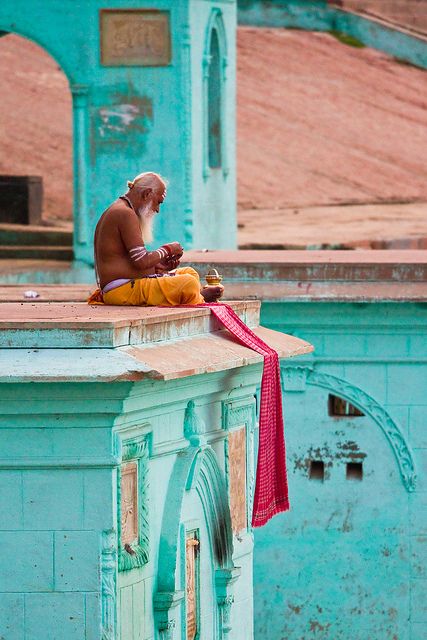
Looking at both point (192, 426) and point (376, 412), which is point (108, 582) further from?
point (376, 412)

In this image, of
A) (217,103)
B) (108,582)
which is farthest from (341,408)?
(217,103)

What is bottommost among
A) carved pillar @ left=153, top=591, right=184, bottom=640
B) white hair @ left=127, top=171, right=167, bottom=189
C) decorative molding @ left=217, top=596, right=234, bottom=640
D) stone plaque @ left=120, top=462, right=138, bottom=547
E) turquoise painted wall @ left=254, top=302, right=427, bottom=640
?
turquoise painted wall @ left=254, top=302, right=427, bottom=640

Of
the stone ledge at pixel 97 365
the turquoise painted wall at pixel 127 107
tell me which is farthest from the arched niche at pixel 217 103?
the stone ledge at pixel 97 365

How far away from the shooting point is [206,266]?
15.0m

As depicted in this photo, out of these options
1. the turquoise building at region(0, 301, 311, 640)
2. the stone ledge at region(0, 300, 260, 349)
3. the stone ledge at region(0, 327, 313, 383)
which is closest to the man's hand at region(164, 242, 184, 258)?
the stone ledge at region(0, 300, 260, 349)

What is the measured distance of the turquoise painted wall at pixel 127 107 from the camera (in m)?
21.5

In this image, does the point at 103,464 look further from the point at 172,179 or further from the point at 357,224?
the point at 357,224

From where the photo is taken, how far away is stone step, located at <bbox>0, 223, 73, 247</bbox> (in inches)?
951

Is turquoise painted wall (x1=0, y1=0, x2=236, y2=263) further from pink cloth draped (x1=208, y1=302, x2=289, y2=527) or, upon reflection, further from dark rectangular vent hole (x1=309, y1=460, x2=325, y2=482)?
pink cloth draped (x1=208, y1=302, x2=289, y2=527)

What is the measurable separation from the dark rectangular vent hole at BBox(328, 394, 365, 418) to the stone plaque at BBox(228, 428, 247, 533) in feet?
14.1

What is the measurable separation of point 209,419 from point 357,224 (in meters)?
17.9

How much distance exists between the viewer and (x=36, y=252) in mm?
23203

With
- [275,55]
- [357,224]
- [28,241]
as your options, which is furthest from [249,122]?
[28,241]

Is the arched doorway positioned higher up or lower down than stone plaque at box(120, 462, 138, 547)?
lower down
